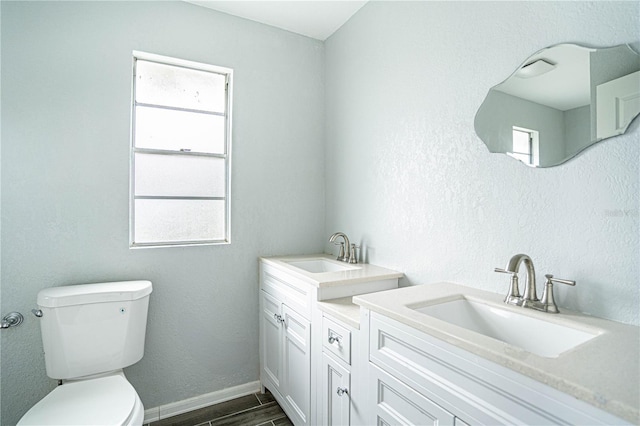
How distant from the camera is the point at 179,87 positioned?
7.09 feet

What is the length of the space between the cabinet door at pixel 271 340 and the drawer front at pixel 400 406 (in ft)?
2.99

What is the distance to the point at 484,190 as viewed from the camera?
1416 mm

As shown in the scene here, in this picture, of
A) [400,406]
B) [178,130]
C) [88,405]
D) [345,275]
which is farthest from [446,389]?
[178,130]

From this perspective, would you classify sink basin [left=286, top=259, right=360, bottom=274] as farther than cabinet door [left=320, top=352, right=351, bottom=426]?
Yes

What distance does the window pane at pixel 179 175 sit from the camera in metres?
2.04

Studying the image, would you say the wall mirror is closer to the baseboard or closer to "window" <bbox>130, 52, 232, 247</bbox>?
"window" <bbox>130, 52, 232, 247</bbox>

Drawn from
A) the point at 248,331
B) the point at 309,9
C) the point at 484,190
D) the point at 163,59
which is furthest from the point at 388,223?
the point at 163,59

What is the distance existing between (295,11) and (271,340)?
214 centimetres

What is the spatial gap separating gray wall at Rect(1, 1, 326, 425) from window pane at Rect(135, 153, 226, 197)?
10 cm

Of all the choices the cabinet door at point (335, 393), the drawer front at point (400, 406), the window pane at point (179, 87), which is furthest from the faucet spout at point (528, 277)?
the window pane at point (179, 87)

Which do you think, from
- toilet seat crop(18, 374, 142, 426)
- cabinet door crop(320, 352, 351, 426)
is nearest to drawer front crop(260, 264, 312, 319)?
cabinet door crop(320, 352, 351, 426)

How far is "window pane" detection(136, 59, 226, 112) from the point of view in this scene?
206 centimetres

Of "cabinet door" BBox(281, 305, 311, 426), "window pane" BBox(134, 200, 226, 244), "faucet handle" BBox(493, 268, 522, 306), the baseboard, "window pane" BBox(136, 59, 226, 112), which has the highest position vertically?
"window pane" BBox(136, 59, 226, 112)

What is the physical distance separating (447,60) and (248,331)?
79.0 inches
